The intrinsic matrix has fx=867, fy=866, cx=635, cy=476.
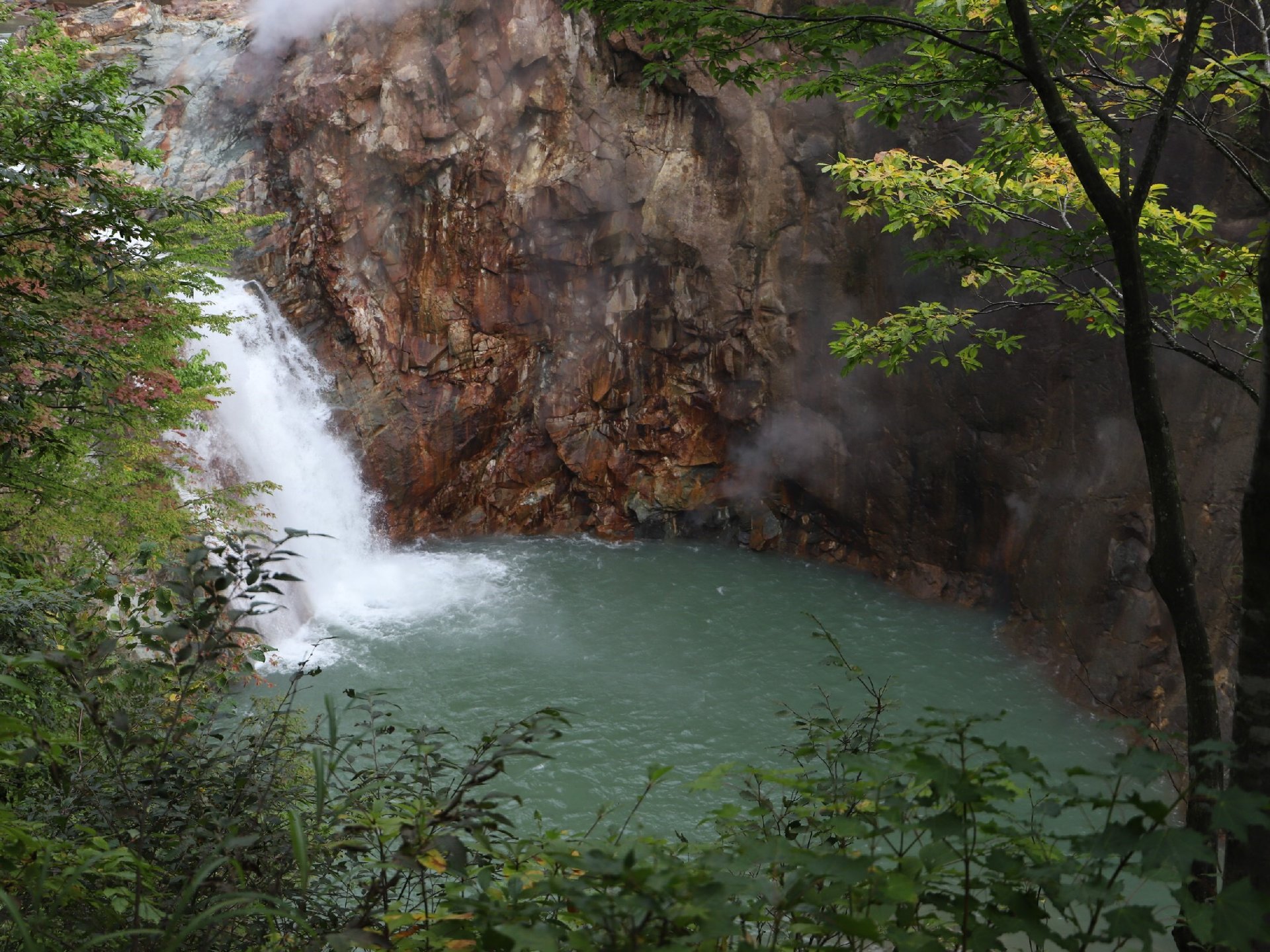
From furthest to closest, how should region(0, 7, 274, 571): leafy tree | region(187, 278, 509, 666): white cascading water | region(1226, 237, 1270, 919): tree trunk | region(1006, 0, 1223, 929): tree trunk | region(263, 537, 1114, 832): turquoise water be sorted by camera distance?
region(187, 278, 509, 666): white cascading water
region(263, 537, 1114, 832): turquoise water
region(0, 7, 274, 571): leafy tree
region(1006, 0, 1223, 929): tree trunk
region(1226, 237, 1270, 919): tree trunk

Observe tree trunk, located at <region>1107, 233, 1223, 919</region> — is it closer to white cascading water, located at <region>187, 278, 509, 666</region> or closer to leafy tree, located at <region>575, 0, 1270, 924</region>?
leafy tree, located at <region>575, 0, 1270, 924</region>

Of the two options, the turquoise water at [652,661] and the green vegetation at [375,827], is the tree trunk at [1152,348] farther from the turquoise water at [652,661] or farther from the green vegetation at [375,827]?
the turquoise water at [652,661]

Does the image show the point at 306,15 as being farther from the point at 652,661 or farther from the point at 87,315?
the point at 652,661

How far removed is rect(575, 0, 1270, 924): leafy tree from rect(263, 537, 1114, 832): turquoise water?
13.3 ft

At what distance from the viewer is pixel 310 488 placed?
13391 mm

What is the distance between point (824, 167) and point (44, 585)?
5.53 metres

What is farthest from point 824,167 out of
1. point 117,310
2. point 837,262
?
point 837,262

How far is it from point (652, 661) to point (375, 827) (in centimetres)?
854

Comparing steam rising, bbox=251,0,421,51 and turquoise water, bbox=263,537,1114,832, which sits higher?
steam rising, bbox=251,0,421,51

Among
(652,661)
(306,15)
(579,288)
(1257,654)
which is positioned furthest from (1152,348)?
(306,15)

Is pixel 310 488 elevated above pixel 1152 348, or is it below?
below

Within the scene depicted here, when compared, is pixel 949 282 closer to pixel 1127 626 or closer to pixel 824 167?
pixel 1127 626

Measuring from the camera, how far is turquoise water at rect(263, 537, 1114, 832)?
8461 millimetres

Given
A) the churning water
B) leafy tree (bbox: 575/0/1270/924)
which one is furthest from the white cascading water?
leafy tree (bbox: 575/0/1270/924)
